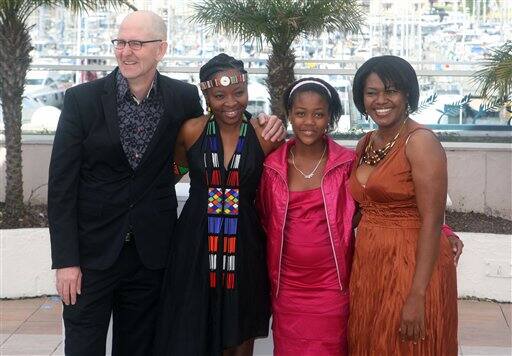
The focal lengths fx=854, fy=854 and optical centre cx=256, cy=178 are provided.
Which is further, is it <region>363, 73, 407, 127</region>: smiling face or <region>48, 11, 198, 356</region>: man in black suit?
<region>48, 11, 198, 356</region>: man in black suit

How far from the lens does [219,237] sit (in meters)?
3.84

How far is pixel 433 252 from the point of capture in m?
3.46

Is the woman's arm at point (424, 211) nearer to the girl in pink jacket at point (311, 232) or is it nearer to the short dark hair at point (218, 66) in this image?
the girl in pink jacket at point (311, 232)

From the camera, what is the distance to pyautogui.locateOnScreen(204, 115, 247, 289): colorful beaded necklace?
3836mm

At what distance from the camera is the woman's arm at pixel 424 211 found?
11.2 feet

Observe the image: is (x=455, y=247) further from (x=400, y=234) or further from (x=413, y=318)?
(x=413, y=318)

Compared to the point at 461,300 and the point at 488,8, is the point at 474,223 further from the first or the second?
the point at 488,8

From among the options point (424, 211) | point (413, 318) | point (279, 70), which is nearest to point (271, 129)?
point (424, 211)

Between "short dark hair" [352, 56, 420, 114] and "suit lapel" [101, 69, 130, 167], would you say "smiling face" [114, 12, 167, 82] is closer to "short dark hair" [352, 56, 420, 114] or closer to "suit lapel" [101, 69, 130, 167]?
"suit lapel" [101, 69, 130, 167]

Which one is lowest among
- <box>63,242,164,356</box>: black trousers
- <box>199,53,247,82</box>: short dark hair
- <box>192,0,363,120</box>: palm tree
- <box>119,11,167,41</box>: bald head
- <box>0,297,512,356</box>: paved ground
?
<box>0,297,512,356</box>: paved ground

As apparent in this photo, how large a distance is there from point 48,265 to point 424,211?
14.5 ft

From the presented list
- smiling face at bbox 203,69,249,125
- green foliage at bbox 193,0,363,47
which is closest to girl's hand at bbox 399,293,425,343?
smiling face at bbox 203,69,249,125

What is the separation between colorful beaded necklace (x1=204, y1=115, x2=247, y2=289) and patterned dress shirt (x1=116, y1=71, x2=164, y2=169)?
11.4 inches

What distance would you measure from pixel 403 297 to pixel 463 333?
3019 mm
